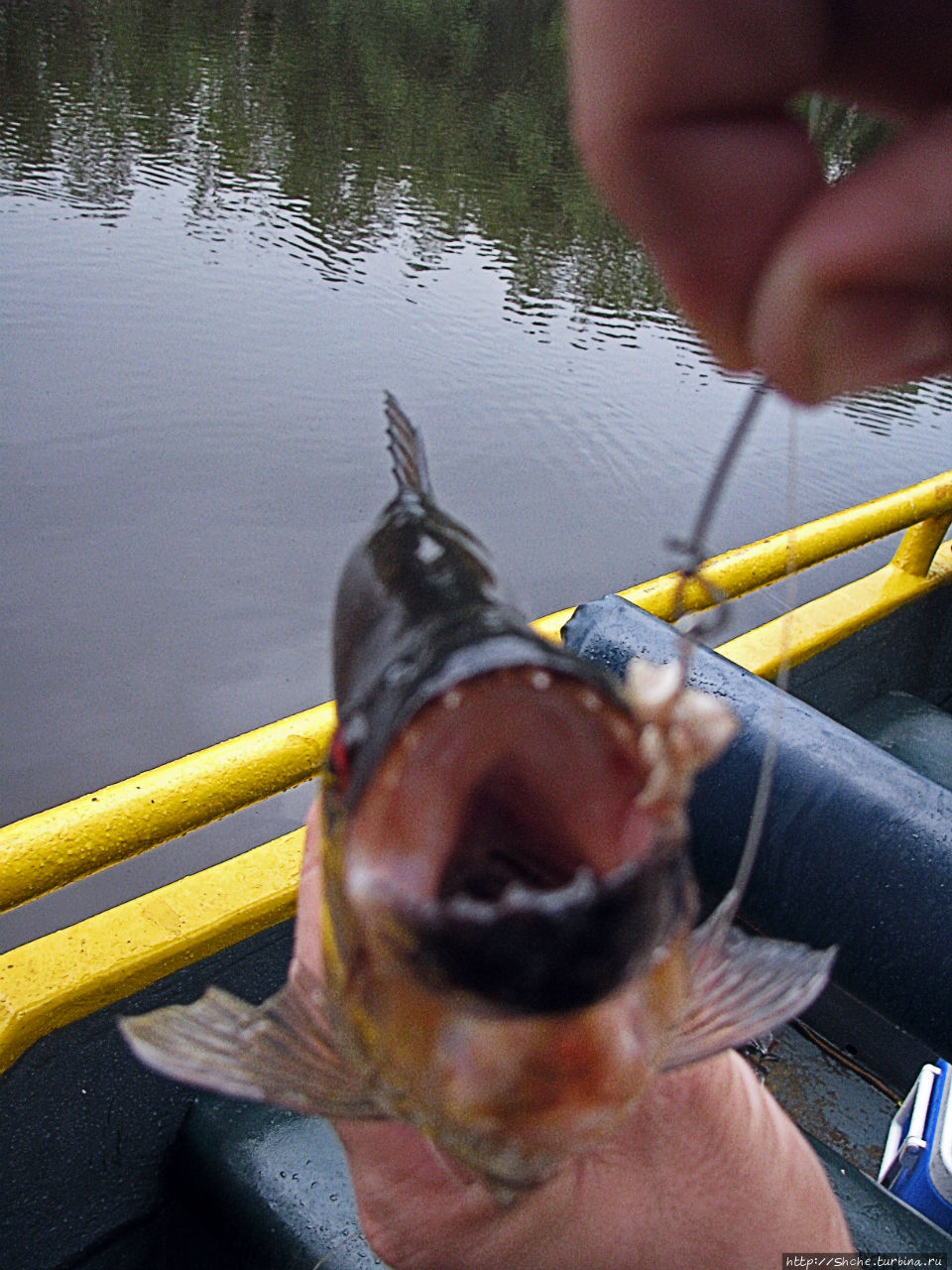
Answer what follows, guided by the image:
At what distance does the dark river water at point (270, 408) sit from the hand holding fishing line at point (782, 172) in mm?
957

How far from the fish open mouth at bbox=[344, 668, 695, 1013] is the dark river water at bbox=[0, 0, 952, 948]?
1.19 metres

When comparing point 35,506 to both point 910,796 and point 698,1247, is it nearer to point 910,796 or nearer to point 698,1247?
point 910,796

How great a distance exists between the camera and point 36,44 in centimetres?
1571

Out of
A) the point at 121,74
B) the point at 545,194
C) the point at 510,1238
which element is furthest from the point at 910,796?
the point at 121,74

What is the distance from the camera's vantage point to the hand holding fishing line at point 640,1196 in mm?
1208

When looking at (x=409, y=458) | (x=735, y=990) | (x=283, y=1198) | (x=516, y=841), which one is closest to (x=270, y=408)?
(x=283, y=1198)

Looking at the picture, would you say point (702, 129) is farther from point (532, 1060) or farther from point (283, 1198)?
point (283, 1198)

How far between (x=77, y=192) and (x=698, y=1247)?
12.3 meters

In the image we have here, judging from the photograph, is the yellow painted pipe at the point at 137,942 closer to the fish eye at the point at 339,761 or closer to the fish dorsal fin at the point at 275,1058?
the fish dorsal fin at the point at 275,1058

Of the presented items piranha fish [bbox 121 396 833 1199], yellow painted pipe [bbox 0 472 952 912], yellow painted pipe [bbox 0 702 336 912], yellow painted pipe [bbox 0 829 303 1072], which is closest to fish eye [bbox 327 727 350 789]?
piranha fish [bbox 121 396 833 1199]

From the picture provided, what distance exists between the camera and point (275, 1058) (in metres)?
0.92

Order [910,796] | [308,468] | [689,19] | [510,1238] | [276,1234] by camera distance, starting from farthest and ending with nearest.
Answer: [308,468] < [910,796] < [276,1234] < [510,1238] < [689,19]

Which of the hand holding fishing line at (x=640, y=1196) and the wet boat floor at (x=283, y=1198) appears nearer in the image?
the hand holding fishing line at (x=640, y=1196)

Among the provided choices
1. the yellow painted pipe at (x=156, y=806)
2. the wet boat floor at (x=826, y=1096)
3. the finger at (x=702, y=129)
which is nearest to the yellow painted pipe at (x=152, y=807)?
the yellow painted pipe at (x=156, y=806)
